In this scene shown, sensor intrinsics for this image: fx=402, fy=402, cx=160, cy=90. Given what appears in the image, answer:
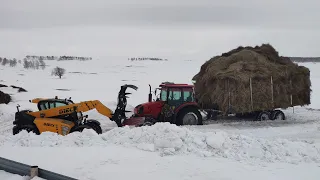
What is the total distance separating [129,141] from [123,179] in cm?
337

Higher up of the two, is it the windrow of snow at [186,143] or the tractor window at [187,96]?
the tractor window at [187,96]

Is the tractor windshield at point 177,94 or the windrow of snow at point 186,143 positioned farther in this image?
the tractor windshield at point 177,94

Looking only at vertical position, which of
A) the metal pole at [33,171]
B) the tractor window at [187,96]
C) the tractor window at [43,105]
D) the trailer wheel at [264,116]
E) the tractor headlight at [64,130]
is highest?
the tractor window at [187,96]

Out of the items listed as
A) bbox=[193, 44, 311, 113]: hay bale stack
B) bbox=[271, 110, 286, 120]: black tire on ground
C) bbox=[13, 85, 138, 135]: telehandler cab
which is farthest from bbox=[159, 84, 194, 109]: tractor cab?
bbox=[271, 110, 286, 120]: black tire on ground

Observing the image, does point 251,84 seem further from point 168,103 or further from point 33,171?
point 33,171

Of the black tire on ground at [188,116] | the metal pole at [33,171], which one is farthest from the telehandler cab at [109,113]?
the metal pole at [33,171]

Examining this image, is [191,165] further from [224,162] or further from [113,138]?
[113,138]

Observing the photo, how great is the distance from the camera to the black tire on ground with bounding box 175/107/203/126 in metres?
17.0

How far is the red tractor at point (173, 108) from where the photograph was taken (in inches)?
661

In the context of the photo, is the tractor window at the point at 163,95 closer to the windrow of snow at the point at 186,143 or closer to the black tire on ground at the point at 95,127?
the black tire on ground at the point at 95,127

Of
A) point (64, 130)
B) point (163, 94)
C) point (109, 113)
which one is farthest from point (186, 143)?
point (163, 94)

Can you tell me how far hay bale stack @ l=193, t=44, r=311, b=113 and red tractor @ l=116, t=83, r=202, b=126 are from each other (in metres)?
1.57

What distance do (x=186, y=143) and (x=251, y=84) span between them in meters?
7.62

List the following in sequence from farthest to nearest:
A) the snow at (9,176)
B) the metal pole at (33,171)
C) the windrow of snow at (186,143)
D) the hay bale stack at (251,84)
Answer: the hay bale stack at (251,84) < the windrow of snow at (186,143) < the snow at (9,176) < the metal pole at (33,171)
